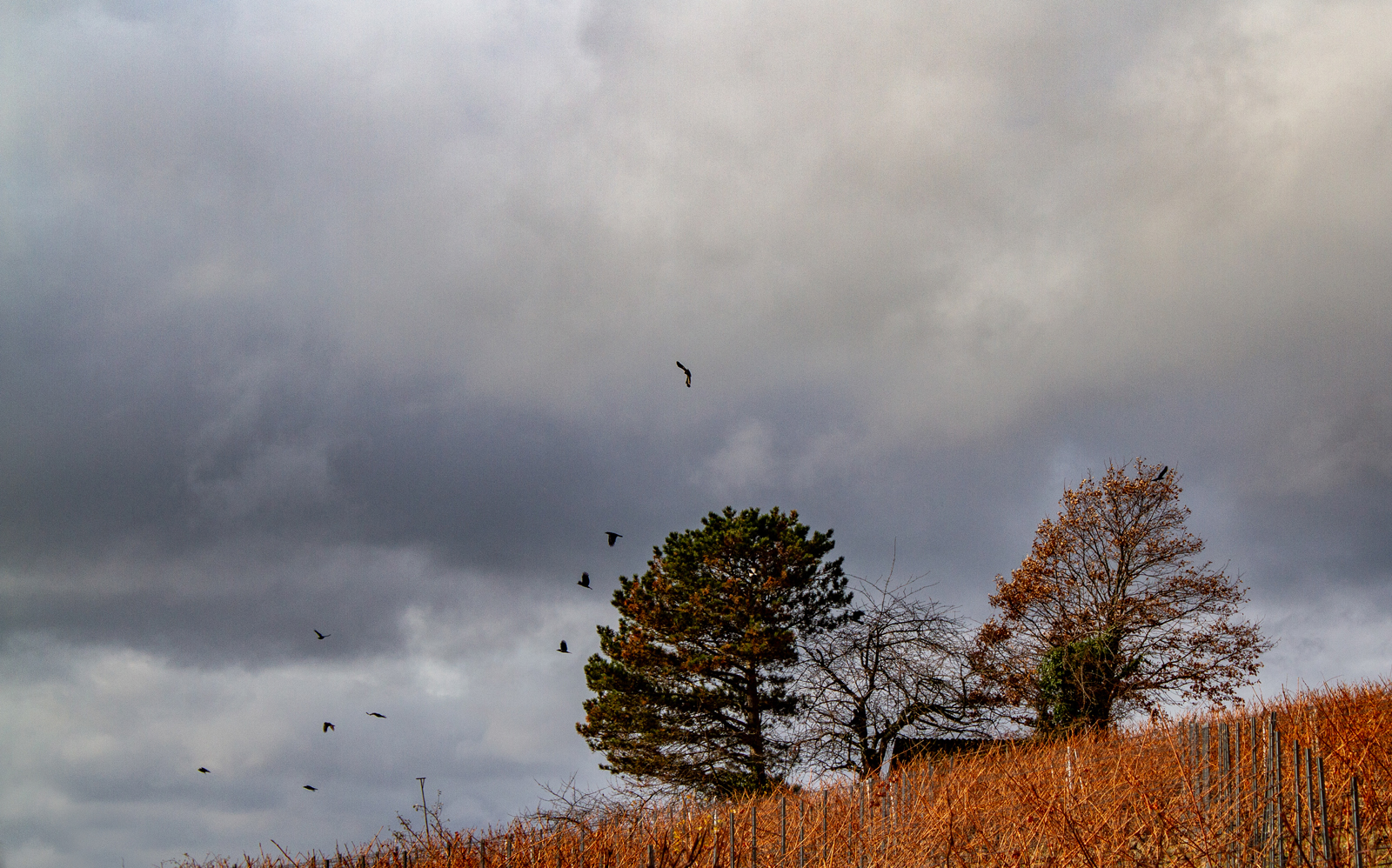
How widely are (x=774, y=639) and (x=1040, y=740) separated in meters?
7.18

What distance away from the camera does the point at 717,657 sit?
27.0 m

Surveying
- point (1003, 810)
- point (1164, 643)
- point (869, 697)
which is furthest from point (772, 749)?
point (1003, 810)

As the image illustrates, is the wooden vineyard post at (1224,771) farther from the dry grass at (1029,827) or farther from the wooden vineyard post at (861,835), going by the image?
the wooden vineyard post at (861,835)

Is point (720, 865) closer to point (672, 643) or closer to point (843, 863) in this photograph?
point (843, 863)

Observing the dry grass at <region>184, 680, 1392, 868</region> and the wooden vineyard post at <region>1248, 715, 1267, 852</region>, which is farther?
the wooden vineyard post at <region>1248, 715, 1267, 852</region>

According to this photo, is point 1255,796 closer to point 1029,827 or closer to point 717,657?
point 1029,827

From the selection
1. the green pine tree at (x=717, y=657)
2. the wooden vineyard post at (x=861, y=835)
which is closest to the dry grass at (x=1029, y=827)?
the wooden vineyard post at (x=861, y=835)

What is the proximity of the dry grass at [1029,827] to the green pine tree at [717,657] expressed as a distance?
11479mm

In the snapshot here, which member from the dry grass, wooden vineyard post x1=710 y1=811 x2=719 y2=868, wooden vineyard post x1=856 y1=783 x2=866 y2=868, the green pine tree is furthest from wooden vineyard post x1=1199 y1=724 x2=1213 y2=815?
the green pine tree

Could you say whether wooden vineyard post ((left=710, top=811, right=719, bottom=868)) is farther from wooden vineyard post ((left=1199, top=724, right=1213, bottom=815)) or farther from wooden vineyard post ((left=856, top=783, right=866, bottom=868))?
wooden vineyard post ((left=1199, top=724, right=1213, bottom=815))

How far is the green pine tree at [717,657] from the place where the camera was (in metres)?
27.2

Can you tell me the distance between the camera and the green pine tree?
27.2 m

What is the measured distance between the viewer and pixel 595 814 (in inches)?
802

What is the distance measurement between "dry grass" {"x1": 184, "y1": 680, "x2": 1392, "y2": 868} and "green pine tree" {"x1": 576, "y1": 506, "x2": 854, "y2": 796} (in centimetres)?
1148
